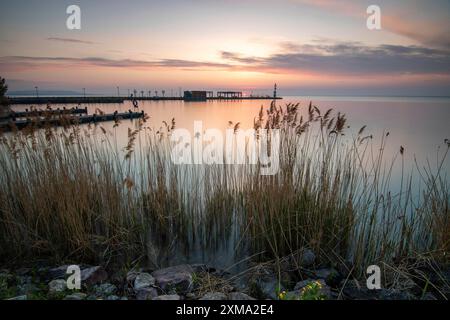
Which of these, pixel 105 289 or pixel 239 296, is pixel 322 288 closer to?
pixel 239 296

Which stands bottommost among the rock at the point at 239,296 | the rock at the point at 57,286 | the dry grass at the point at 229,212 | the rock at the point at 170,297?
the rock at the point at 239,296

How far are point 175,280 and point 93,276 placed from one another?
78cm

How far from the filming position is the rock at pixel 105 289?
105 inches

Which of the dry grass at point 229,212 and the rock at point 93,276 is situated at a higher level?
the dry grass at point 229,212

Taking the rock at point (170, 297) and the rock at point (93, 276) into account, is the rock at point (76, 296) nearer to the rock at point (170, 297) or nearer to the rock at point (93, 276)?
the rock at point (93, 276)

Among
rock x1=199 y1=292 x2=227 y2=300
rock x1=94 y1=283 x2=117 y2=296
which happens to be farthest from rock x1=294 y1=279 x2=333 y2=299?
rock x1=94 y1=283 x2=117 y2=296

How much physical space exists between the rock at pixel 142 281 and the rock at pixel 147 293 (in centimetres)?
5

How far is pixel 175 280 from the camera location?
282cm

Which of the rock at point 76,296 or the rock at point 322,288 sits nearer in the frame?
the rock at point 76,296

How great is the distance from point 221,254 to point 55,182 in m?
2.13

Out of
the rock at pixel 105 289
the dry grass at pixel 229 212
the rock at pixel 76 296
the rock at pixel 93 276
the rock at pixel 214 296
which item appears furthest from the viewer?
the dry grass at pixel 229 212

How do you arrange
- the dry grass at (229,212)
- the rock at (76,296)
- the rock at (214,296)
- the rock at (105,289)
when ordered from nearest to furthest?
the rock at (76,296) → the rock at (214,296) → the rock at (105,289) → the dry grass at (229,212)

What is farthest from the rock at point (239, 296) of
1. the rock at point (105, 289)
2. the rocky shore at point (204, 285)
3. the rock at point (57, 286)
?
the rock at point (57, 286)
